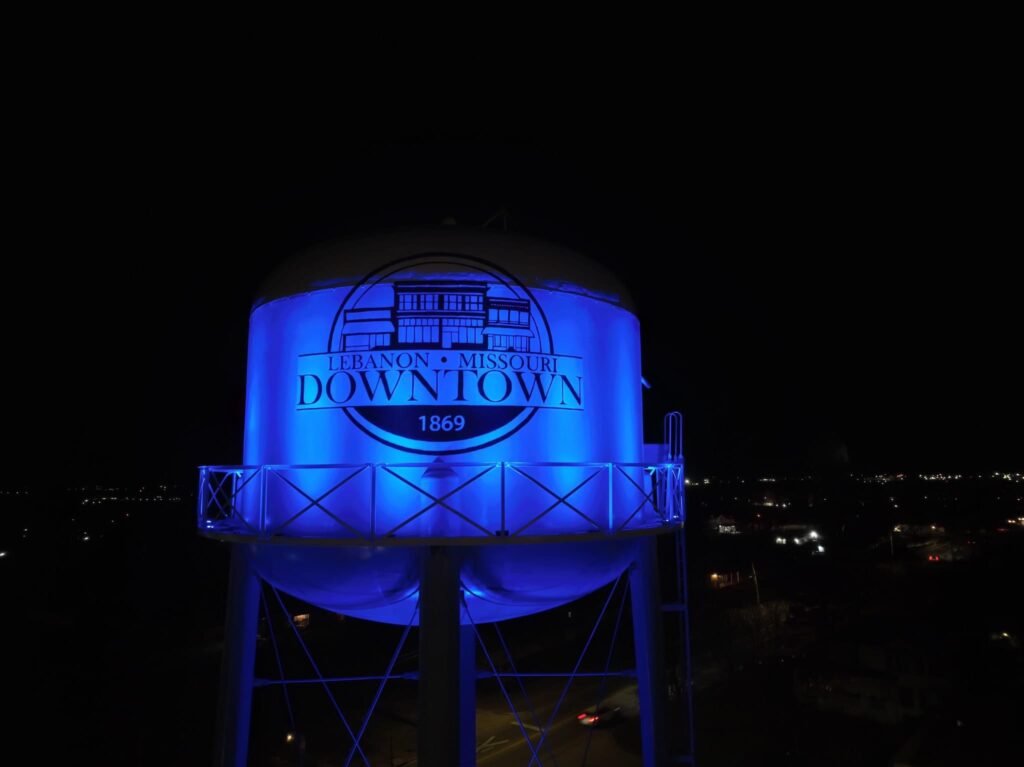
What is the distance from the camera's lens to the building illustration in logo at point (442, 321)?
768cm

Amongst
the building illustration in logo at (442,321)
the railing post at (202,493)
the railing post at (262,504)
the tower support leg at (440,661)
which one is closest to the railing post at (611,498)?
the building illustration in logo at (442,321)

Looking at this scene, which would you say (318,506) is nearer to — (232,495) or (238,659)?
(232,495)

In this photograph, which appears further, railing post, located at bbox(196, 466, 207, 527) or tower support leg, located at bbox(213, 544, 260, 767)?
railing post, located at bbox(196, 466, 207, 527)

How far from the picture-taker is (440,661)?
704 cm

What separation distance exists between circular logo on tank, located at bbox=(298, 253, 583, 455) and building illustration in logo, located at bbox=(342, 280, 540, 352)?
0.04 ft

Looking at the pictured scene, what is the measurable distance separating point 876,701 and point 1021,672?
6.83 metres

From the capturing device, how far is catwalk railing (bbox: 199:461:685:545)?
736cm

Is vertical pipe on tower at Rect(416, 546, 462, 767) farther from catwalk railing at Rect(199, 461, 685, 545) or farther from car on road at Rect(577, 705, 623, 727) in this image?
car on road at Rect(577, 705, 623, 727)

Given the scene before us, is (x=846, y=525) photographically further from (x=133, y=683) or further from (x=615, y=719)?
(x=133, y=683)

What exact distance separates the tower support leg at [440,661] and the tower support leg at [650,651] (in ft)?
9.54

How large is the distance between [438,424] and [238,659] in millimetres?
4087

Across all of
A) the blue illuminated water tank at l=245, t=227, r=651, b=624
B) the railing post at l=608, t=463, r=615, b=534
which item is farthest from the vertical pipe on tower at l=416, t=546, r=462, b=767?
Result: the railing post at l=608, t=463, r=615, b=534

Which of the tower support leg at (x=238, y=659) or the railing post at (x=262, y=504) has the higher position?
the railing post at (x=262, y=504)

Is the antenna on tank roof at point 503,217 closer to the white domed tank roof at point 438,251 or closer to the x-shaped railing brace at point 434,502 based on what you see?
the white domed tank roof at point 438,251
